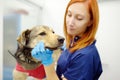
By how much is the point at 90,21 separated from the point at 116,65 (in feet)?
3.88

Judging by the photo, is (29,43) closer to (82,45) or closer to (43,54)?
(43,54)

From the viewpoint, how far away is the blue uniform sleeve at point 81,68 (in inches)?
28.6

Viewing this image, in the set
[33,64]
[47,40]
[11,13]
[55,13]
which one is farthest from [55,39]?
[55,13]

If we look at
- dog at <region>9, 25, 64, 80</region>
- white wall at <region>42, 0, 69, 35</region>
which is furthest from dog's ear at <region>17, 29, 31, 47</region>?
white wall at <region>42, 0, 69, 35</region>

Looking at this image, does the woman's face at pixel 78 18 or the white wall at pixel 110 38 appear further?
the white wall at pixel 110 38

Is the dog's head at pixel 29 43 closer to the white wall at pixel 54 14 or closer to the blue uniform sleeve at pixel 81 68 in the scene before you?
the blue uniform sleeve at pixel 81 68

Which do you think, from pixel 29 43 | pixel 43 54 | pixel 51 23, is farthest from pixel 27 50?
pixel 51 23

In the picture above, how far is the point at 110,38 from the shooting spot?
185 cm

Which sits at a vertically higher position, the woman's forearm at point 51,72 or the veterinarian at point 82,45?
the veterinarian at point 82,45

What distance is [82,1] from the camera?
765mm

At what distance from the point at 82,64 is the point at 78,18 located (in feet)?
0.59

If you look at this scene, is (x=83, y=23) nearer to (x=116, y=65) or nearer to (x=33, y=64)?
(x=33, y=64)

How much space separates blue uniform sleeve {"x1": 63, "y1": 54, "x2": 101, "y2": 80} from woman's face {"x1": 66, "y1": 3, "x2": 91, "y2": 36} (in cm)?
12

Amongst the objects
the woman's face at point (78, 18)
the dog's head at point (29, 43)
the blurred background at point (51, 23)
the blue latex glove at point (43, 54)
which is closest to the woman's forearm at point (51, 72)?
the blue latex glove at point (43, 54)
